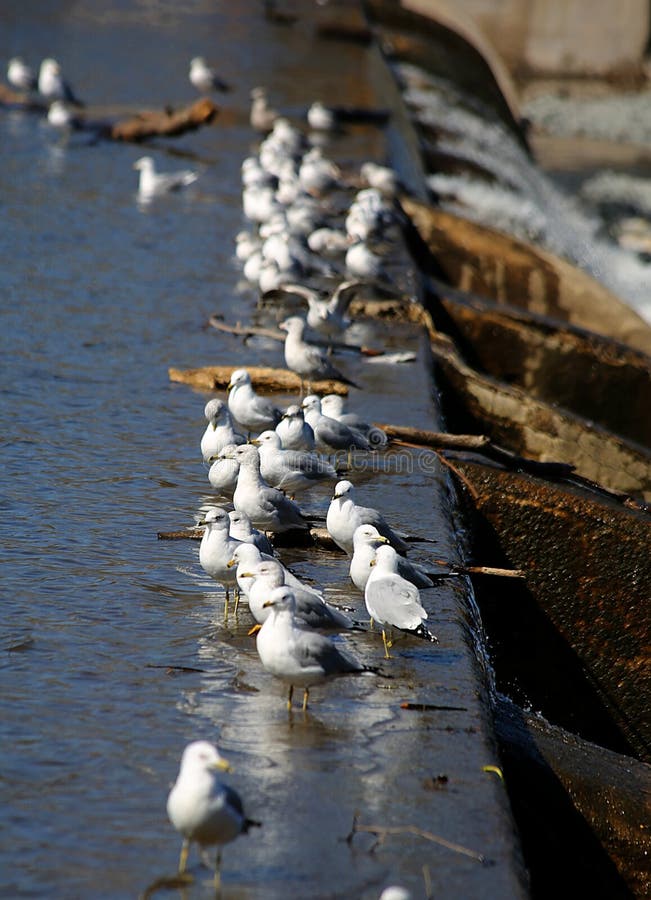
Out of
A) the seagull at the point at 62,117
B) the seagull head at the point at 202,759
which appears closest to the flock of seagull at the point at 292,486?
the seagull head at the point at 202,759

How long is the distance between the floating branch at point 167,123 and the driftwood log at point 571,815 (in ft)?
40.8

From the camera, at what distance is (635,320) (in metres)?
13.9

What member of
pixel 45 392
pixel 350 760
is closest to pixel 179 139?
pixel 45 392

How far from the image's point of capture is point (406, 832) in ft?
12.7

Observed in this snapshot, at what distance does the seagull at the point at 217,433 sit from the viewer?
6.88 metres

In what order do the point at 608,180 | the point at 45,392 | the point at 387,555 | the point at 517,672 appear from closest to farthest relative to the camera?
the point at 387,555
the point at 517,672
the point at 45,392
the point at 608,180

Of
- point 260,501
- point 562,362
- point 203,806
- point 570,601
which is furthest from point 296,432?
point 562,362

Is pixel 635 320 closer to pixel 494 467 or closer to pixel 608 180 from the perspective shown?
pixel 494 467

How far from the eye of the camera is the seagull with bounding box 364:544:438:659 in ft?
16.4

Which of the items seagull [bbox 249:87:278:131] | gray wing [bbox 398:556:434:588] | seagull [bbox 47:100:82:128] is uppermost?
gray wing [bbox 398:556:434:588]

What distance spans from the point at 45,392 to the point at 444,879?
4.97 metres

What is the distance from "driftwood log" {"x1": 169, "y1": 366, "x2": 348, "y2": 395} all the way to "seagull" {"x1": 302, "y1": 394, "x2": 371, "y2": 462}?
111 centimetres

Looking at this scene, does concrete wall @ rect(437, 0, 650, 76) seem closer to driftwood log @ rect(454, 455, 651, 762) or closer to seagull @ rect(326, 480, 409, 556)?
driftwood log @ rect(454, 455, 651, 762)

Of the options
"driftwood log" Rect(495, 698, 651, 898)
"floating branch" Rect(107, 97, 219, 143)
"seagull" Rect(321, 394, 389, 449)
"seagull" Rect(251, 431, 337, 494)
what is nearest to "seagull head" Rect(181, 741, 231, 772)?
"driftwood log" Rect(495, 698, 651, 898)
